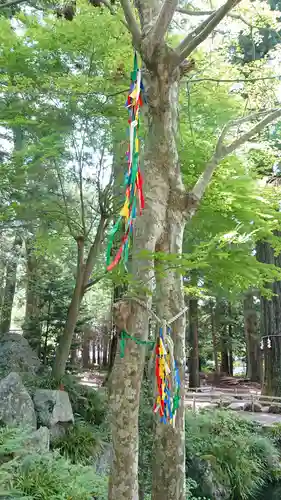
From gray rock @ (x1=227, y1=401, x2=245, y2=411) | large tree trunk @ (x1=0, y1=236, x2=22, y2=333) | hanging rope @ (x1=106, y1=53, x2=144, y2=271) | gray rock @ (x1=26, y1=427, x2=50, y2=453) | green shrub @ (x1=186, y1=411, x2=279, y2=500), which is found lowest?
green shrub @ (x1=186, y1=411, x2=279, y2=500)

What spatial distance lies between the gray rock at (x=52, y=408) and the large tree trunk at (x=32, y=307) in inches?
217

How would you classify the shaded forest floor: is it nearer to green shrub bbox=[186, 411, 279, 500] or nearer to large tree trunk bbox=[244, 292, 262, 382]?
large tree trunk bbox=[244, 292, 262, 382]

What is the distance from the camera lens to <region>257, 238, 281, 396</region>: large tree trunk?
41.3 ft

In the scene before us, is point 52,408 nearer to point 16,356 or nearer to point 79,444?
point 79,444

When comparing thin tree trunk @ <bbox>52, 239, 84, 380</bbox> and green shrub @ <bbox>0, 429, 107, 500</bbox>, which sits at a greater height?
thin tree trunk @ <bbox>52, 239, 84, 380</bbox>

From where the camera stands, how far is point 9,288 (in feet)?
53.4

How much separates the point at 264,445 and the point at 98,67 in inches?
338

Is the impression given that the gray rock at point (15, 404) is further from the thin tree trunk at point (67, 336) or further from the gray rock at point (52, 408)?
the thin tree trunk at point (67, 336)

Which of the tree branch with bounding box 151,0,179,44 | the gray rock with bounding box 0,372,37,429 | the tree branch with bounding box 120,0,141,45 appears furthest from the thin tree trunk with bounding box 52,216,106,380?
the tree branch with bounding box 151,0,179,44

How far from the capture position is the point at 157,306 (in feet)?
13.3

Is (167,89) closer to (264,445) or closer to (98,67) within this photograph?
(98,67)

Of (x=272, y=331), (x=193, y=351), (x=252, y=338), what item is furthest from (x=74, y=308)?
(x=252, y=338)

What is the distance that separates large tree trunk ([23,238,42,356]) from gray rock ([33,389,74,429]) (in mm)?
5510

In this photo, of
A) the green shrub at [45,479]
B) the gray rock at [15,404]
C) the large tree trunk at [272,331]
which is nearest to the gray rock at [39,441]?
the gray rock at [15,404]
